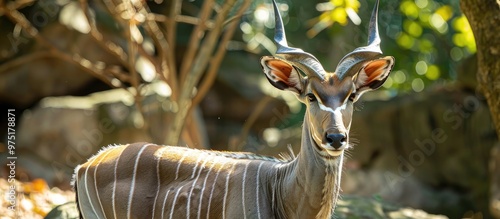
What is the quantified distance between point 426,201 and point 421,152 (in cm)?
59

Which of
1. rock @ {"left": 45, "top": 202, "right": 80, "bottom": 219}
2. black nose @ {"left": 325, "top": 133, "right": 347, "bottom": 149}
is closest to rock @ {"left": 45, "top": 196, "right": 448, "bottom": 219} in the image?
rock @ {"left": 45, "top": 202, "right": 80, "bottom": 219}

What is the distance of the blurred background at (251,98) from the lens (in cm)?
935

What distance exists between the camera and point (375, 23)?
4188 millimetres

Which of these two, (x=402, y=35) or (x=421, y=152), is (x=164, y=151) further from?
(x=402, y=35)

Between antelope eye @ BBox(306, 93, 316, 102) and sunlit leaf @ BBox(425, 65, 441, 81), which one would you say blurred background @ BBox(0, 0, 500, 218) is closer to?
sunlit leaf @ BBox(425, 65, 441, 81)

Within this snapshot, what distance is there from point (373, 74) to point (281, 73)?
1.52 ft

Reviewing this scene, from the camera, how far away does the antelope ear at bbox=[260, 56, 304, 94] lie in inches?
162

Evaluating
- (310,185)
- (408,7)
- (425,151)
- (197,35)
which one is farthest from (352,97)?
(408,7)

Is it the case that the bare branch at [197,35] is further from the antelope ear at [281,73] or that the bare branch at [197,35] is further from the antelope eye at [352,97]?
the antelope eye at [352,97]

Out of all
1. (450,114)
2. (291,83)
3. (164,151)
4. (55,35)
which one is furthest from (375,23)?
(55,35)

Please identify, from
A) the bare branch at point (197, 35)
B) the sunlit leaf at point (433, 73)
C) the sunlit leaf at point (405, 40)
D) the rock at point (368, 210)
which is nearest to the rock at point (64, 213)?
the rock at point (368, 210)

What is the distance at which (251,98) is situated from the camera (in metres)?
11.8

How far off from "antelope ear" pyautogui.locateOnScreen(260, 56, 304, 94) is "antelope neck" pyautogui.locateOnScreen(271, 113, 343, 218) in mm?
197

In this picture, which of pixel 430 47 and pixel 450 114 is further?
pixel 430 47
